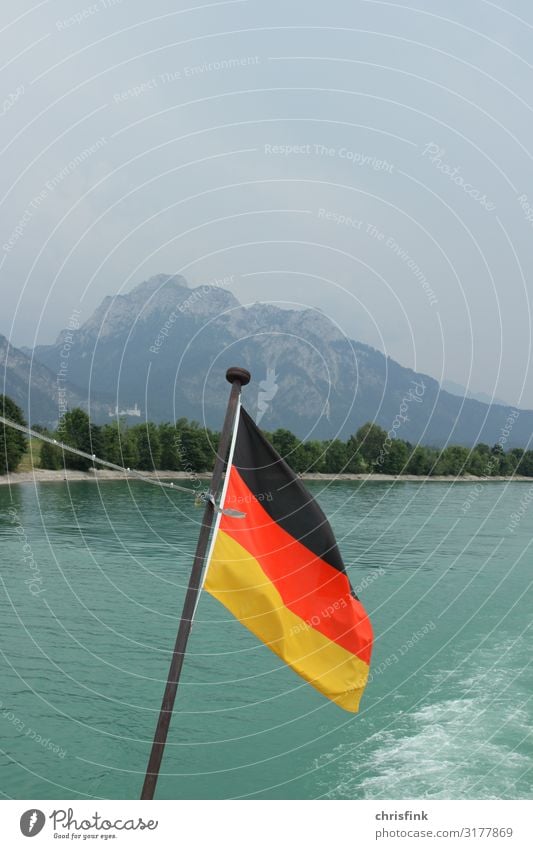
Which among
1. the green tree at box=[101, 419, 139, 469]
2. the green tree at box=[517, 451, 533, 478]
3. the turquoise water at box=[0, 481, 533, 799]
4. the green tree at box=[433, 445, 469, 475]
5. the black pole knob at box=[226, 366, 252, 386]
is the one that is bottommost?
the green tree at box=[101, 419, 139, 469]

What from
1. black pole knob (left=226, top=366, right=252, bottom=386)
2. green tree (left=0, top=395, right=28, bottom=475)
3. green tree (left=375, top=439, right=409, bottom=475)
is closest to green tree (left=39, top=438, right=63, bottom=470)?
green tree (left=0, top=395, right=28, bottom=475)

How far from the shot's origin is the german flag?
6.23 meters

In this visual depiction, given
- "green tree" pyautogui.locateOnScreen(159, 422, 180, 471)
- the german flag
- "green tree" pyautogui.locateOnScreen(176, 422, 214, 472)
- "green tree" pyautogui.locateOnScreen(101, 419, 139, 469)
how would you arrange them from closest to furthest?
the german flag
"green tree" pyautogui.locateOnScreen(101, 419, 139, 469)
"green tree" pyautogui.locateOnScreen(176, 422, 214, 472)
"green tree" pyautogui.locateOnScreen(159, 422, 180, 471)

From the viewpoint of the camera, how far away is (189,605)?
18.4 ft

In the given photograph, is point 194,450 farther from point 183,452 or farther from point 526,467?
point 526,467

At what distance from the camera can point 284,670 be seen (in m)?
18.0

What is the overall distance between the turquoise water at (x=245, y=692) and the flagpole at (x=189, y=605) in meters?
6.91

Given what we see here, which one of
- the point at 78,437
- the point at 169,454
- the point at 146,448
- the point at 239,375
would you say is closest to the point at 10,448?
the point at 78,437

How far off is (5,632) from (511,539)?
31.6 m

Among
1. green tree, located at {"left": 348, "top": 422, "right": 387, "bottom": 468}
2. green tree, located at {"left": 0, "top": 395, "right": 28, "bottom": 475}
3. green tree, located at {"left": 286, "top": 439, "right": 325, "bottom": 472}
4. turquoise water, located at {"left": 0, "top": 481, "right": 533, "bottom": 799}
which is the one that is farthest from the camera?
green tree, located at {"left": 348, "top": 422, "right": 387, "bottom": 468}

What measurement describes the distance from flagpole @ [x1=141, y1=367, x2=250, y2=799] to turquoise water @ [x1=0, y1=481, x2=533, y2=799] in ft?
22.7

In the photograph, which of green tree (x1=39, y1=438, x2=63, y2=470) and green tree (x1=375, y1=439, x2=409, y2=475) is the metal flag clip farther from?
green tree (x1=375, y1=439, x2=409, y2=475)

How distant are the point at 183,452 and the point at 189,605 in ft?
286
